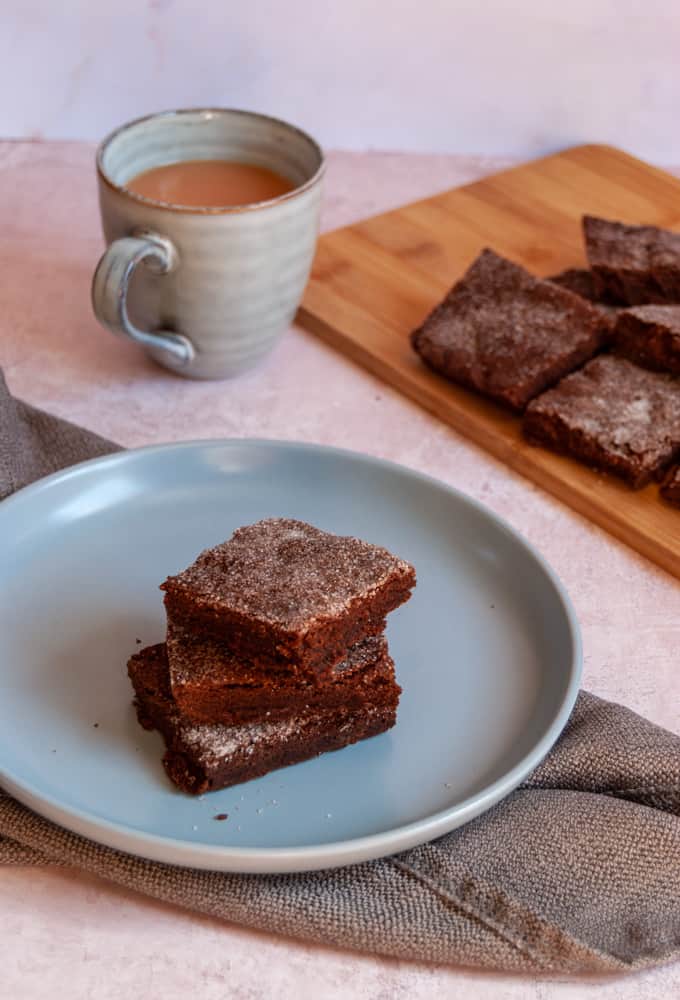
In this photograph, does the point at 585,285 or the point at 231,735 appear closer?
the point at 231,735

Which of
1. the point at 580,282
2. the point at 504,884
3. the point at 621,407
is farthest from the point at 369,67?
the point at 504,884

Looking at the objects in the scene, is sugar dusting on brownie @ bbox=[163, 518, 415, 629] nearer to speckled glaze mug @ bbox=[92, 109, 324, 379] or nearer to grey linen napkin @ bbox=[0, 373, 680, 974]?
grey linen napkin @ bbox=[0, 373, 680, 974]

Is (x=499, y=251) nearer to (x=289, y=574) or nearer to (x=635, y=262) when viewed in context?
(x=635, y=262)

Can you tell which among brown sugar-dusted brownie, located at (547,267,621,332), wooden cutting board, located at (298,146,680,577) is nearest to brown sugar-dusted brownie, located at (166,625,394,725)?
wooden cutting board, located at (298,146,680,577)

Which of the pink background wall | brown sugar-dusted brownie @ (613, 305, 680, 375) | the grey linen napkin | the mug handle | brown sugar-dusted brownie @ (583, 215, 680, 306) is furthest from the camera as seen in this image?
the pink background wall

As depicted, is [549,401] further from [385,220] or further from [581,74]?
[581,74]
